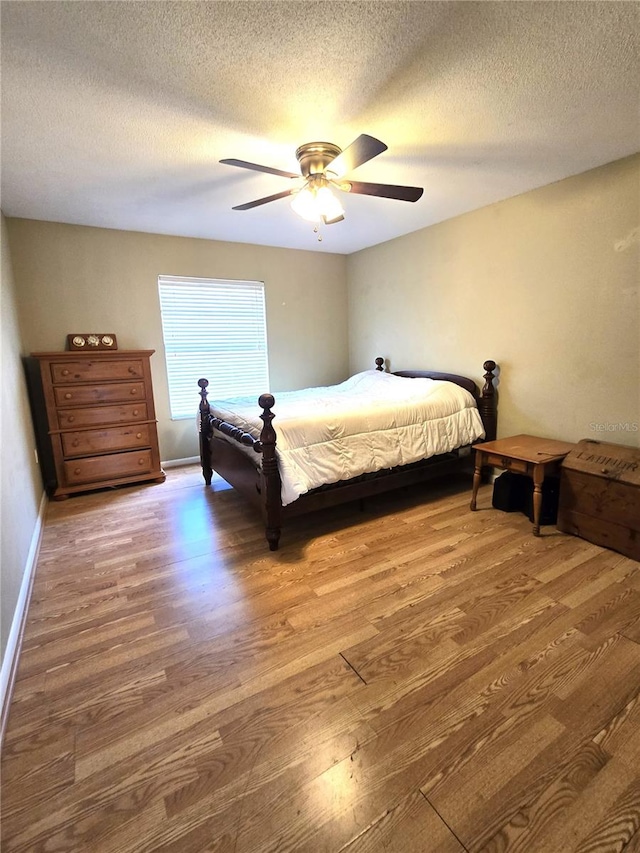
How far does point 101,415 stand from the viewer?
3.55m

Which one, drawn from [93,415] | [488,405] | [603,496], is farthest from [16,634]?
[488,405]

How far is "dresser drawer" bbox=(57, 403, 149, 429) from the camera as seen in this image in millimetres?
3410

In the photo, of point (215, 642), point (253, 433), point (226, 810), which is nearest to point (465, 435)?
point (253, 433)

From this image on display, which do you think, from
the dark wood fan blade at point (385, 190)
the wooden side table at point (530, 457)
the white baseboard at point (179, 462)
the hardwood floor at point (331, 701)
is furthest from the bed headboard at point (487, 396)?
→ the white baseboard at point (179, 462)

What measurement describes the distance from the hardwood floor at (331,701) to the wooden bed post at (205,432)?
1.27 m

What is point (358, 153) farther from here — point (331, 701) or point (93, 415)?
point (93, 415)

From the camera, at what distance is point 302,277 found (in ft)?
15.9

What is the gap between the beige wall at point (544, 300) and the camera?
2.63 m

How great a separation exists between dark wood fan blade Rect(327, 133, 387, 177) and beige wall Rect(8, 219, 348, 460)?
2.50 m

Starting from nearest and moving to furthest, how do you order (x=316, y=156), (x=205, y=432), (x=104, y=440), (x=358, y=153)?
(x=358, y=153) → (x=316, y=156) → (x=104, y=440) → (x=205, y=432)

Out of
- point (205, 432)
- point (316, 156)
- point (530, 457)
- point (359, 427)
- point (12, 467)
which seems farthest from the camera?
point (205, 432)

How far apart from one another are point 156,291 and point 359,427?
2.70 m

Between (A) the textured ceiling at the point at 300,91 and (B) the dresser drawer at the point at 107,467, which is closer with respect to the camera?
(A) the textured ceiling at the point at 300,91

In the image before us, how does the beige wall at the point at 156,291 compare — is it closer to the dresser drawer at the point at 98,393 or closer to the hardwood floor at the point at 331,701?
the dresser drawer at the point at 98,393
